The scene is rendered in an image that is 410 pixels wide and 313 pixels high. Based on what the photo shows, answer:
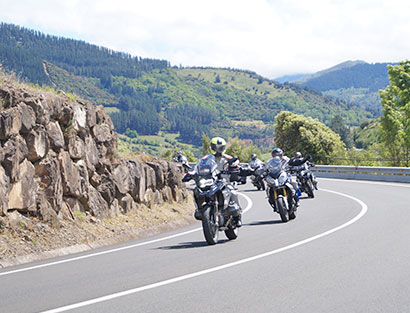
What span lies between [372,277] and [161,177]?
979 centimetres

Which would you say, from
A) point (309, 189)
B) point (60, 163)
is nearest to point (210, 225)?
point (60, 163)

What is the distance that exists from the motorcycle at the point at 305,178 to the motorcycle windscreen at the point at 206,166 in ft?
36.9

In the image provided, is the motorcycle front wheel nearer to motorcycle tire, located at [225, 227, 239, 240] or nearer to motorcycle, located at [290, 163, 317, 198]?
motorcycle tire, located at [225, 227, 239, 240]

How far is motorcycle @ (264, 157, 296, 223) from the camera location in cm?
1484

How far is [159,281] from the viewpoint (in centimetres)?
755

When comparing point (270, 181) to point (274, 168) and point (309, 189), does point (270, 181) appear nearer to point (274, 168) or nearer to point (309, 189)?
point (274, 168)

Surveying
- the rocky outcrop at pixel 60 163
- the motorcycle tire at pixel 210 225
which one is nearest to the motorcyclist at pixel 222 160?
the motorcycle tire at pixel 210 225

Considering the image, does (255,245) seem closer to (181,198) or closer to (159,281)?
(159,281)

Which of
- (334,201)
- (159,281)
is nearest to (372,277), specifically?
(159,281)

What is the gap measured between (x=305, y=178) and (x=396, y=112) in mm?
41959

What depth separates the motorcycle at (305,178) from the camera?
2241cm

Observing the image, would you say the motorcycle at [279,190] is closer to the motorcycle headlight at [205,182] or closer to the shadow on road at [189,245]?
the shadow on road at [189,245]

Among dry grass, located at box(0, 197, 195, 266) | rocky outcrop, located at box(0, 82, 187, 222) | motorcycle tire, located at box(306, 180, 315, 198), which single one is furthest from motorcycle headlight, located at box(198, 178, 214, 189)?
motorcycle tire, located at box(306, 180, 315, 198)

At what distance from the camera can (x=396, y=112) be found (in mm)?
61156
